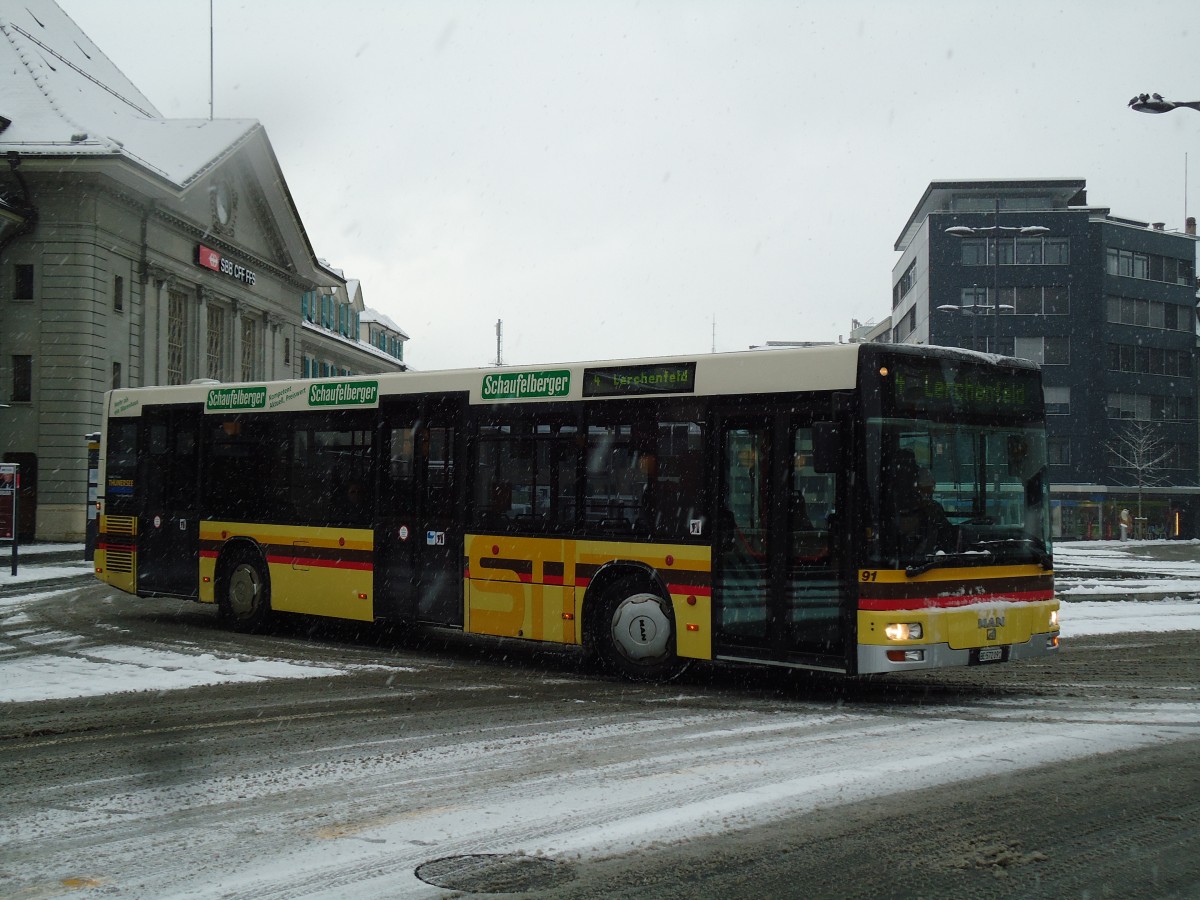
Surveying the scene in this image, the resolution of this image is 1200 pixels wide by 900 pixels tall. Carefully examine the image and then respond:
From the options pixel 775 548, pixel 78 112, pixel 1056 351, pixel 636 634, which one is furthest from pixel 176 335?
pixel 1056 351

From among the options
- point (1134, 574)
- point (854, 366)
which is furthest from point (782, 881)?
point (1134, 574)

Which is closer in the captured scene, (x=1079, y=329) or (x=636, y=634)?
(x=636, y=634)

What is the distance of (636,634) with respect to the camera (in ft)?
36.3

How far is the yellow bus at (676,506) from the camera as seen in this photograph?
9617mm

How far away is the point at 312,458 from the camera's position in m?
14.1

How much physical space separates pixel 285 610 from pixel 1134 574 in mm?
21376

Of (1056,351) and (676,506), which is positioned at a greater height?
(1056,351)

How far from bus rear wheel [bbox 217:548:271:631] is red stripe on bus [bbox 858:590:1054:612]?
26.6 ft

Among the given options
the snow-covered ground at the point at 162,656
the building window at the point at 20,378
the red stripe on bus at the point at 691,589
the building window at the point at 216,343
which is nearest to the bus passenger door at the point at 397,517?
the snow-covered ground at the point at 162,656

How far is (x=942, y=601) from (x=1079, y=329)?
6515 centimetres

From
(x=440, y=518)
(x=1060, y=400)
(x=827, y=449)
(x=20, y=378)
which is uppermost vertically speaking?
(x=1060, y=400)

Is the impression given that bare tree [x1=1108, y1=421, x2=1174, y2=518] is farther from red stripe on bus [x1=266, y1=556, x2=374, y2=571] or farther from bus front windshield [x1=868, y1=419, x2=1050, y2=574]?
bus front windshield [x1=868, y1=419, x2=1050, y2=574]

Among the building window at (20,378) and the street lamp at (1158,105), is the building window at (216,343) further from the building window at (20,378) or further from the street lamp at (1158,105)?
the street lamp at (1158,105)

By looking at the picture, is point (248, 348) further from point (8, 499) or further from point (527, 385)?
point (527, 385)
